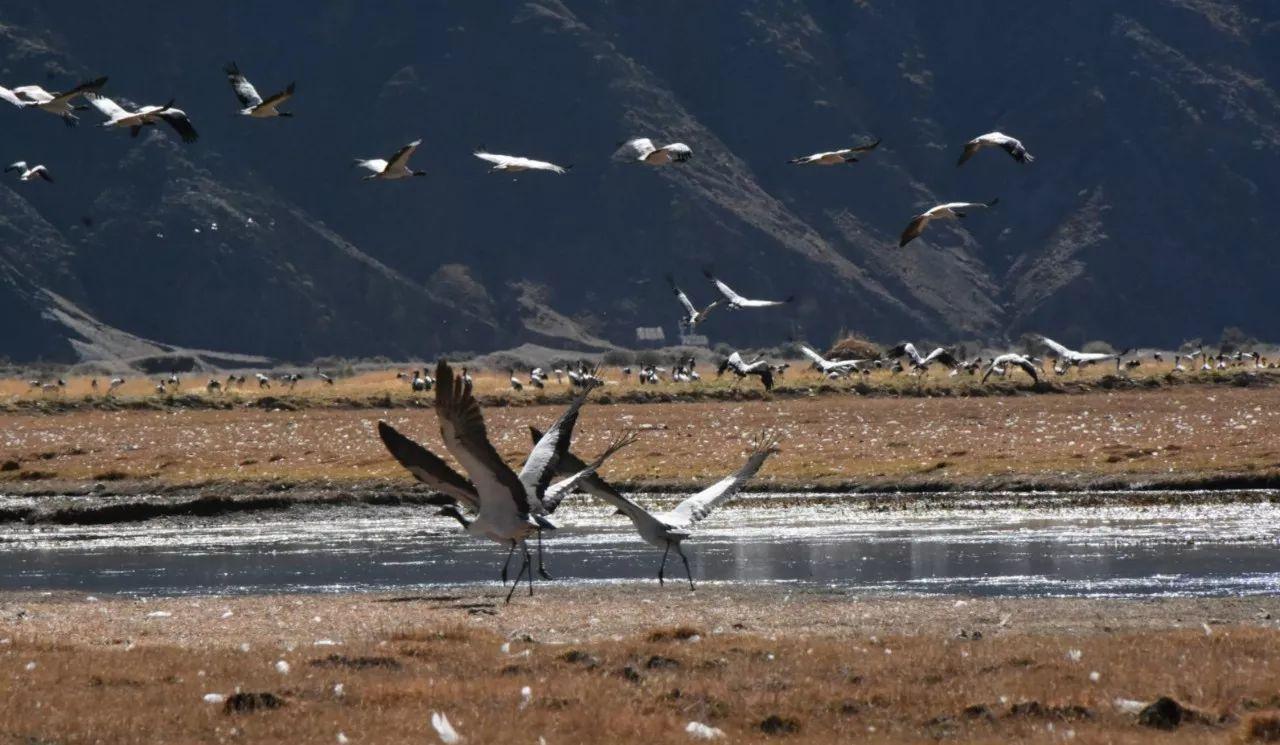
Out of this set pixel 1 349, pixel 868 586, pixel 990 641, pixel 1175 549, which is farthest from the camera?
pixel 1 349

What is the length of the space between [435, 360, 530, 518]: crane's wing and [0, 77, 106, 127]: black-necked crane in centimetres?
952

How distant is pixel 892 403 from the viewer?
5241cm

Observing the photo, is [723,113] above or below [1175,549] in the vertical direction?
above

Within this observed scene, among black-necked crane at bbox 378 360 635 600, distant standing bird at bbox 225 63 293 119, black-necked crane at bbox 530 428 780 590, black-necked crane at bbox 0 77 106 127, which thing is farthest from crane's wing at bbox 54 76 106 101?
black-necked crane at bbox 378 360 635 600

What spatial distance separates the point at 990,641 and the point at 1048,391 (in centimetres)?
4163

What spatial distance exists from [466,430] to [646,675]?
282 cm

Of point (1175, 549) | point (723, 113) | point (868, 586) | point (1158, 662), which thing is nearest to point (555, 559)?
point (868, 586)

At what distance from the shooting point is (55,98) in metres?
25.0

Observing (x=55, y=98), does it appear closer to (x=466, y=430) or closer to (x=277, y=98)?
(x=277, y=98)

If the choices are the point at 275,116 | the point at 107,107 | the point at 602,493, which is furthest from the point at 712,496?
the point at 107,107

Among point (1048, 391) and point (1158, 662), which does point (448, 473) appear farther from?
point (1048, 391)

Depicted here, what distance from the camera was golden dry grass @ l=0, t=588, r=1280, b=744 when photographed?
11.8 m

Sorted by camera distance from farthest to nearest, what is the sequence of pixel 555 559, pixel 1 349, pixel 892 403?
pixel 1 349, pixel 892 403, pixel 555 559

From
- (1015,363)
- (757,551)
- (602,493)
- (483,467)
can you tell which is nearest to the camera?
(483,467)
